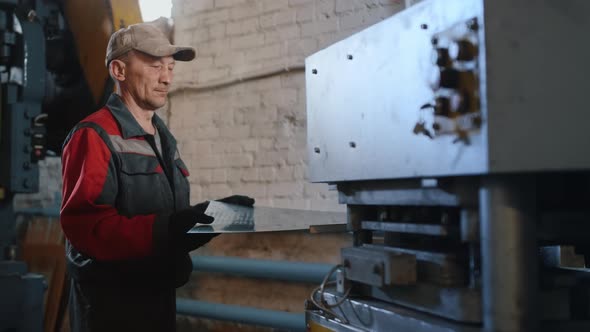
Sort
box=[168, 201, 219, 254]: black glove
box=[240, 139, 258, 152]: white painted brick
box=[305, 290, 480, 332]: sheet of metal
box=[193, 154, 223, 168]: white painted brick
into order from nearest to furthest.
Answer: box=[305, 290, 480, 332]: sheet of metal
box=[168, 201, 219, 254]: black glove
box=[240, 139, 258, 152]: white painted brick
box=[193, 154, 223, 168]: white painted brick

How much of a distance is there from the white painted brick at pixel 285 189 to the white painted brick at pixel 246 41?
2.05 ft

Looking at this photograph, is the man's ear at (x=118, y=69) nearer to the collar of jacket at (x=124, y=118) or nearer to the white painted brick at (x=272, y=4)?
the collar of jacket at (x=124, y=118)

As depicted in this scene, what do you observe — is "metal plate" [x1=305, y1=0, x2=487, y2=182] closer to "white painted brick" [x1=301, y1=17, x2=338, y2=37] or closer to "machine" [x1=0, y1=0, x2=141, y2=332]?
"white painted brick" [x1=301, y1=17, x2=338, y2=37]

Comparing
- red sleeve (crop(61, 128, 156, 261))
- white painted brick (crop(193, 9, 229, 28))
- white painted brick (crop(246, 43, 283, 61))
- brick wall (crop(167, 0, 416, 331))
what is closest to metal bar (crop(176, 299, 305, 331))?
brick wall (crop(167, 0, 416, 331))

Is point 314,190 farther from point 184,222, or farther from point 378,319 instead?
point 378,319

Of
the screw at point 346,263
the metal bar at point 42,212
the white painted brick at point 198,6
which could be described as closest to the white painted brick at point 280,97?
the white painted brick at point 198,6

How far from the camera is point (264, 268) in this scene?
2139 millimetres

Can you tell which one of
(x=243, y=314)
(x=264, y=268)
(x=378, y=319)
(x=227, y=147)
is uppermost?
(x=227, y=147)

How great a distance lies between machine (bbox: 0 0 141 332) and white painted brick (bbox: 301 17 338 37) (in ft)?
2.20

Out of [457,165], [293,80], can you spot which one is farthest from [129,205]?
[293,80]

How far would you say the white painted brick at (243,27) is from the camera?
2.35 metres

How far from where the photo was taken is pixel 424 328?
2.37 feet

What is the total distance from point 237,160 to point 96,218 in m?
1.20

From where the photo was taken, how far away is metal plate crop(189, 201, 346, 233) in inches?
41.3
